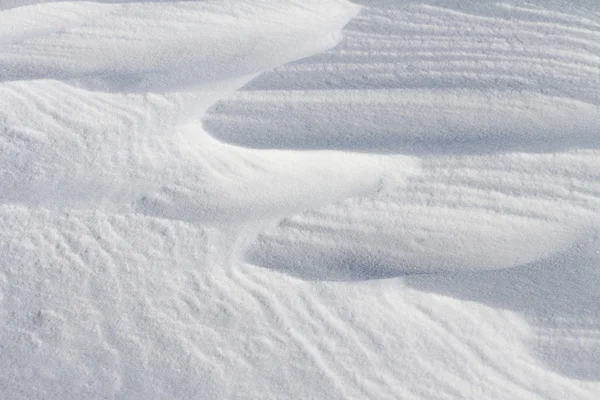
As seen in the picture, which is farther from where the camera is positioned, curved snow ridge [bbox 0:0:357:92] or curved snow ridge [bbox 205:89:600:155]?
curved snow ridge [bbox 0:0:357:92]

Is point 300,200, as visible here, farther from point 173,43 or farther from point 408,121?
point 173,43

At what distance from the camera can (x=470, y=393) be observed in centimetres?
90

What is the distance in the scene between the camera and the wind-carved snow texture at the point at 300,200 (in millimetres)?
932

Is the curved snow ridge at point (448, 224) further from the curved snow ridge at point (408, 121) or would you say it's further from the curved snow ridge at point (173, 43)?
the curved snow ridge at point (173, 43)

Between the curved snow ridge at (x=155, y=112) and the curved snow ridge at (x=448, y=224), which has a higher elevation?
the curved snow ridge at (x=155, y=112)

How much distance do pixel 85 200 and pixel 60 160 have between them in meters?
0.10

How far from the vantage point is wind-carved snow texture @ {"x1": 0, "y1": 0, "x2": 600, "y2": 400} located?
3.06 feet

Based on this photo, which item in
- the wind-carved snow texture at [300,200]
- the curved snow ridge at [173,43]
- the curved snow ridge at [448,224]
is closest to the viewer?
the wind-carved snow texture at [300,200]

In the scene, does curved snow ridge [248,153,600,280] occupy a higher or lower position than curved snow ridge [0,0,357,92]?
lower

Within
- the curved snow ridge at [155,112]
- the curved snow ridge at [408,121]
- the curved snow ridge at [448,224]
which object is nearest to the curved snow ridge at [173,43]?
the curved snow ridge at [155,112]

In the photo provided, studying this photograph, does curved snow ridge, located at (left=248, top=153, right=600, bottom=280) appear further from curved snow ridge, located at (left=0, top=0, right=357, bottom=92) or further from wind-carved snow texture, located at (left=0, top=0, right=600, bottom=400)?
curved snow ridge, located at (left=0, top=0, right=357, bottom=92)

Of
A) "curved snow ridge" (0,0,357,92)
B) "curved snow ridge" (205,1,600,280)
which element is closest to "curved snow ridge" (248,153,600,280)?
"curved snow ridge" (205,1,600,280)

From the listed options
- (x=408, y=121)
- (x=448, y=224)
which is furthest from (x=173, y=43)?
(x=448, y=224)

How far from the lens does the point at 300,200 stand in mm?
1118
